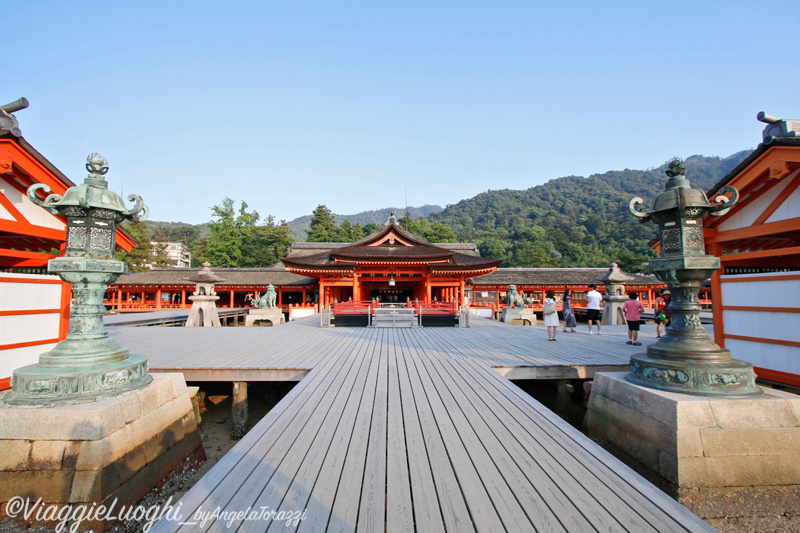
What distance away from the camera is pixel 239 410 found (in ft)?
23.0

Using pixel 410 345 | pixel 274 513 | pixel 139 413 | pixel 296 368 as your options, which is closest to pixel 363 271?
pixel 410 345

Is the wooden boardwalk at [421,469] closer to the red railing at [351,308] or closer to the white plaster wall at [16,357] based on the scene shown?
the white plaster wall at [16,357]

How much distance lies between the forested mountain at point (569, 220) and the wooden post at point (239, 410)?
1417 inches

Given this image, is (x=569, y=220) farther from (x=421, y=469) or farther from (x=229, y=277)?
(x=421, y=469)

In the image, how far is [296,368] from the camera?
657cm

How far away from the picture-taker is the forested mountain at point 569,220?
62.0m

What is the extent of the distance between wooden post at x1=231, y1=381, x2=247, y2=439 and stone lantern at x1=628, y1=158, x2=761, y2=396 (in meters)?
6.85

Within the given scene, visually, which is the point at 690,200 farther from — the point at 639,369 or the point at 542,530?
the point at 542,530

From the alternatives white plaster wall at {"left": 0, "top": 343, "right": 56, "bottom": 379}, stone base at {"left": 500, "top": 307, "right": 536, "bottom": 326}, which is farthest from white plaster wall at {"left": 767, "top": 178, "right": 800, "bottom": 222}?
white plaster wall at {"left": 0, "top": 343, "right": 56, "bottom": 379}

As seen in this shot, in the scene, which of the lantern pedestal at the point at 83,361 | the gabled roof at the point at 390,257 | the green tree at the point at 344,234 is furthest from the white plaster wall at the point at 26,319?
the green tree at the point at 344,234

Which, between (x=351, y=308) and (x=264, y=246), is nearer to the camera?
(x=351, y=308)

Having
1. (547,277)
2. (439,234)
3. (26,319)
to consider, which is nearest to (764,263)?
(26,319)

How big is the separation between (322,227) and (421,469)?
57002 millimetres

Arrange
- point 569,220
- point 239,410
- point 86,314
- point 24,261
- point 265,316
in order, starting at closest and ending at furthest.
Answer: point 86,314 → point 24,261 → point 239,410 → point 265,316 → point 569,220
